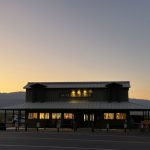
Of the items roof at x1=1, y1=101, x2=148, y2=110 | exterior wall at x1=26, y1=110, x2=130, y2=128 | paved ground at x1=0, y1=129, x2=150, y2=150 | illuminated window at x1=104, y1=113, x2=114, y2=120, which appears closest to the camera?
paved ground at x1=0, y1=129, x2=150, y2=150

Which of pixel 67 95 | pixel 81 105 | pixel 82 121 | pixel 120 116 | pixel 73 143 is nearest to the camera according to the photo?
pixel 73 143

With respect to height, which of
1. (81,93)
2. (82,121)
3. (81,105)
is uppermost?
(81,93)

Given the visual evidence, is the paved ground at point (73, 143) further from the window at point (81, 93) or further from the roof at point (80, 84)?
the window at point (81, 93)

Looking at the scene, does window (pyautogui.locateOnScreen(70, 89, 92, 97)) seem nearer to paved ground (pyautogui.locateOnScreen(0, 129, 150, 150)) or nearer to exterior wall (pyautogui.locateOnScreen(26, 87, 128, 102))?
exterior wall (pyautogui.locateOnScreen(26, 87, 128, 102))

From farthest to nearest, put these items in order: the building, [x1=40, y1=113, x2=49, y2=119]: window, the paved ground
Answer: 1. [x1=40, y1=113, x2=49, y2=119]: window
2. the building
3. the paved ground

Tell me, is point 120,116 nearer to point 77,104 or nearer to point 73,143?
point 77,104

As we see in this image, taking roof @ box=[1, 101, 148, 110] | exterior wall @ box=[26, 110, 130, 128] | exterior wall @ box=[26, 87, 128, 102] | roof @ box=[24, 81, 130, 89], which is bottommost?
exterior wall @ box=[26, 110, 130, 128]

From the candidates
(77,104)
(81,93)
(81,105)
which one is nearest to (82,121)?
(77,104)

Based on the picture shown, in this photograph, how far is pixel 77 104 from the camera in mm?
54500

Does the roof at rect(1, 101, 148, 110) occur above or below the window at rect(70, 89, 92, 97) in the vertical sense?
below

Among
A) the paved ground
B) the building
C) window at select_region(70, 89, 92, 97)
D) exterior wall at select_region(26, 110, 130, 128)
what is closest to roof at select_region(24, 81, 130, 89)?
the building

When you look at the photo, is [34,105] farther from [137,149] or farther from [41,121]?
[137,149]

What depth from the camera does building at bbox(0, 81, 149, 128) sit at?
176 feet

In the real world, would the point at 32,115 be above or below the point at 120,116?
below
